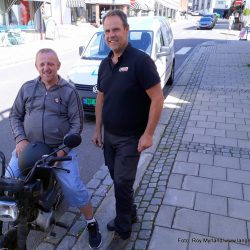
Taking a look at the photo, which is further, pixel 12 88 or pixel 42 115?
pixel 12 88

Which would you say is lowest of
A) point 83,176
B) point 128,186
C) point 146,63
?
point 83,176

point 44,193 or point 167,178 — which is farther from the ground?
point 44,193

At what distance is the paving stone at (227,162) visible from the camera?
4.39 m

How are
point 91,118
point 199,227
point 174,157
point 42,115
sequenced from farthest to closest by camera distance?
point 91,118, point 174,157, point 199,227, point 42,115

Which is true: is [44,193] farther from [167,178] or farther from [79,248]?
[167,178]

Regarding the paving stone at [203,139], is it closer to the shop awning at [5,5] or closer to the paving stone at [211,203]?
the paving stone at [211,203]

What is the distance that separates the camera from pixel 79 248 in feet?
9.62

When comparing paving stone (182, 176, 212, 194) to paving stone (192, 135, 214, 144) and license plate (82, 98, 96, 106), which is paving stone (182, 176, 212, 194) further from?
license plate (82, 98, 96, 106)

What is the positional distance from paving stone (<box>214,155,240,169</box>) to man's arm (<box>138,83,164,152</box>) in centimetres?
221

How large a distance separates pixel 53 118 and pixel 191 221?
1.77m

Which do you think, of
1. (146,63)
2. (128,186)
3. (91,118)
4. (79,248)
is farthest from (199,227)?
(91,118)

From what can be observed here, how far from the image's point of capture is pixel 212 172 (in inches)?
166

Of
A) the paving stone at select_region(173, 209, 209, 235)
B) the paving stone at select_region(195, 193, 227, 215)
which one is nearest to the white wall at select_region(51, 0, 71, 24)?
the paving stone at select_region(195, 193, 227, 215)

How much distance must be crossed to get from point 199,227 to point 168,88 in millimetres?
6336
